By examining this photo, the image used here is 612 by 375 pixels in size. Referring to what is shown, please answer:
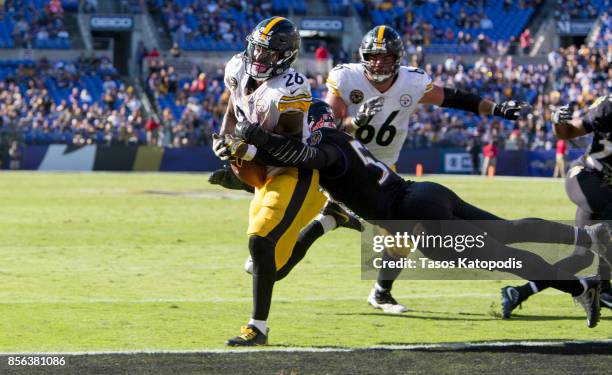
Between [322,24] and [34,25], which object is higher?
[322,24]

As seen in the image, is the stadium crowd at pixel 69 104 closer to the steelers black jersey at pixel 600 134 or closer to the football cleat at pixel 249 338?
the steelers black jersey at pixel 600 134

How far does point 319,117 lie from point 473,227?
4.06ft

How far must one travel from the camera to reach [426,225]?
687 centimetres

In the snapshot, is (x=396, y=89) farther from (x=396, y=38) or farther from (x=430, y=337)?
(x=430, y=337)

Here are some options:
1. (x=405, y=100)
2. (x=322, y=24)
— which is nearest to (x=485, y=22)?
(x=322, y=24)

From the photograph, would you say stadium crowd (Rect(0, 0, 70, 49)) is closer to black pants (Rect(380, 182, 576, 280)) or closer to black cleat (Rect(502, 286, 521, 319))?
black cleat (Rect(502, 286, 521, 319))

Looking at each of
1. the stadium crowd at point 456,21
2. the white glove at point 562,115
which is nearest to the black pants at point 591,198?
the white glove at point 562,115

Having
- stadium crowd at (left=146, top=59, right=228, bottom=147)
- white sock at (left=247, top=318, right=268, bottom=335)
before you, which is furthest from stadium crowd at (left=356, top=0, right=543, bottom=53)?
white sock at (left=247, top=318, right=268, bottom=335)

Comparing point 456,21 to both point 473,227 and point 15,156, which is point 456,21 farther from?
point 473,227

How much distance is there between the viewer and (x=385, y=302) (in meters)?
8.36

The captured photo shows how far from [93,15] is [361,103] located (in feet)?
120

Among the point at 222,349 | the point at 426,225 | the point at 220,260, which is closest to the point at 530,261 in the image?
the point at 426,225

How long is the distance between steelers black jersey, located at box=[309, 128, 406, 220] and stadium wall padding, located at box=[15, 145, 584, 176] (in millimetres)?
29451

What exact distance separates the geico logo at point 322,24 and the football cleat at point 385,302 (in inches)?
1506
